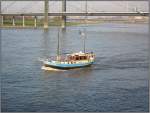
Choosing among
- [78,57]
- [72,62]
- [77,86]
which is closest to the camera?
[77,86]

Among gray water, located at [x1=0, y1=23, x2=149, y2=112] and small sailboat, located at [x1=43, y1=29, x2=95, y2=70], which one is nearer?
gray water, located at [x1=0, y1=23, x2=149, y2=112]

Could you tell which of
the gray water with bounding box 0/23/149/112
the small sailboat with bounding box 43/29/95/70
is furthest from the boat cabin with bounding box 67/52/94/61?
the gray water with bounding box 0/23/149/112

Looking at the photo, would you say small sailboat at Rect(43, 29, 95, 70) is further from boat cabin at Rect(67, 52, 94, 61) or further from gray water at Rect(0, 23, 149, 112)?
gray water at Rect(0, 23, 149, 112)

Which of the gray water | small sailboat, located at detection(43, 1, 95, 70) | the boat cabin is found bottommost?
the gray water

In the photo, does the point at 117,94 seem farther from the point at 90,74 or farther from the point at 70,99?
the point at 90,74

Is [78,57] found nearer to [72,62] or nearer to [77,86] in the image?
[72,62]

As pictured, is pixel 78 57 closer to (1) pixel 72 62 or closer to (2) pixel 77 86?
(1) pixel 72 62

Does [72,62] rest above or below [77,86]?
above

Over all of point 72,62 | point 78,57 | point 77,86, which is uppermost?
point 78,57

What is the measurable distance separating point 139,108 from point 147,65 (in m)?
14.3

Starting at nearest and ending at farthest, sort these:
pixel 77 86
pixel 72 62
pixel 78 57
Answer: pixel 77 86, pixel 72 62, pixel 78 57

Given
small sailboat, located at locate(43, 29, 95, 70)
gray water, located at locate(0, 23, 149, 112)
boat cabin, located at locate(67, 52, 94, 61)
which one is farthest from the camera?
boat cabin, located at locate(67, 52, 94, 61)

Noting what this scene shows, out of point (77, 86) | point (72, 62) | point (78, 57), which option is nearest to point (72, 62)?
point (72, 62)

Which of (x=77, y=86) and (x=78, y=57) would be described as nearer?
(x=77, y=86)
